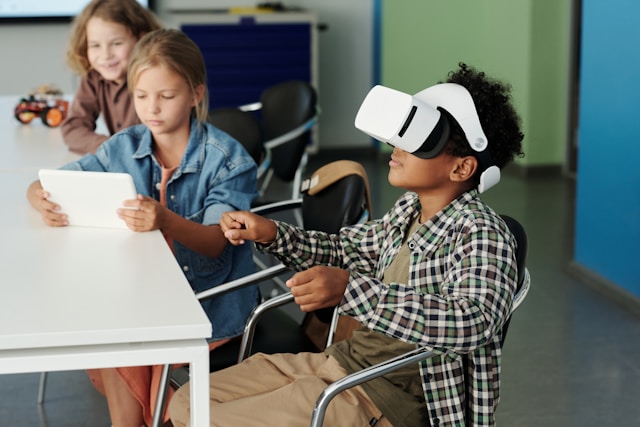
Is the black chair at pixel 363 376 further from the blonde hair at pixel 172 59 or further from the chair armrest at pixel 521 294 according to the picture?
the blonde hair at pixel 172 59

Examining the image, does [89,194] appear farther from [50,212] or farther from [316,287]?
[316,287]

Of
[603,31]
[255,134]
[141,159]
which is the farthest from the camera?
[603,31]

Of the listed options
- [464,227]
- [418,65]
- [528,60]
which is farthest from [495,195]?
[464,227]

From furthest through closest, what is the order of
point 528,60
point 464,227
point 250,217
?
point 528,60
point 250,217
point 464,227

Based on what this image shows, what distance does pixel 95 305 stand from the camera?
1.40 m

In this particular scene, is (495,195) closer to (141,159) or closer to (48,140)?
(48,140)

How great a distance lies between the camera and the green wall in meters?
6.10

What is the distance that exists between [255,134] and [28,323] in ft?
7.11

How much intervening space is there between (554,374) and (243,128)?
52.3 inches

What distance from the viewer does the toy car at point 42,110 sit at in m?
3.53

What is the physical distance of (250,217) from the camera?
6.02 ft

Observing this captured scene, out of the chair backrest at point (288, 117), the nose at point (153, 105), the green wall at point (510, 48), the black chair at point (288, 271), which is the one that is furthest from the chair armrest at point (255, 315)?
the green wall at point (510, 48)

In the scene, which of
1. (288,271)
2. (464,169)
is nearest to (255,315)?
(288,271)

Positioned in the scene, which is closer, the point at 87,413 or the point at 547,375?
the point at 87,413
